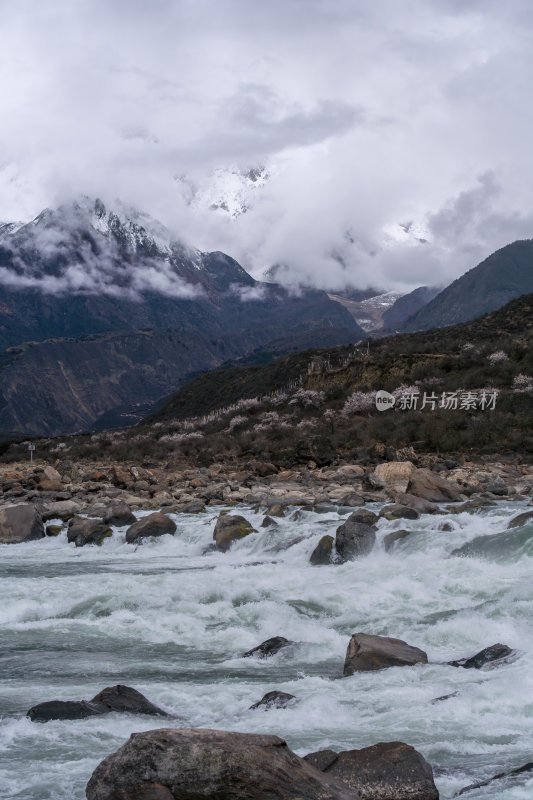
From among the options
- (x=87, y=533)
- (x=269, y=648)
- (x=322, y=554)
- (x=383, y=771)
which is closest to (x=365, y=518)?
(x=322, y=554)

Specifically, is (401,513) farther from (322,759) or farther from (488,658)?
(322,759)

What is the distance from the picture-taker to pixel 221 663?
371 inches

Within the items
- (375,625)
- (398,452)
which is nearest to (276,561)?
(375,625)

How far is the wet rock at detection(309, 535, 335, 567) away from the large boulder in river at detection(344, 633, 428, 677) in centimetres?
570

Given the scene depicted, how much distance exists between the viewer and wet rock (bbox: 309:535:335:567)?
14.8 meters

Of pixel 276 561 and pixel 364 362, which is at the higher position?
pixel 364 362

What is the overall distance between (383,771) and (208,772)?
135 centimetres

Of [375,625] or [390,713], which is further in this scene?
[375,625]

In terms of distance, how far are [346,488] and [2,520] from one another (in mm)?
10943

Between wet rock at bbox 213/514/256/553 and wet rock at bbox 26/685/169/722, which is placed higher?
wet rock at bbox 26/685/169/722

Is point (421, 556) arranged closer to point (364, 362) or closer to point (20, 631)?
point (20, 631)

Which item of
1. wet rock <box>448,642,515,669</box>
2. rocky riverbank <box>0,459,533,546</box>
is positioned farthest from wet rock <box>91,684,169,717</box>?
rocky riverbank <box>0,459,533,546</box>

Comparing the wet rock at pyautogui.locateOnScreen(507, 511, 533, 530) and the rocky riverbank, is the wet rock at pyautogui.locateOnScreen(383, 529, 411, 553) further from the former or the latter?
the wet rock at pyautogui.locateOnScreen(507, 511, 533, 530)

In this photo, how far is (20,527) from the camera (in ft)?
66.0
